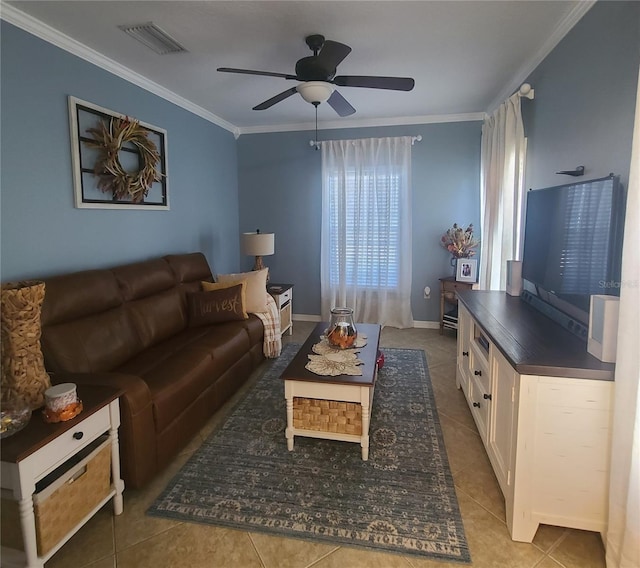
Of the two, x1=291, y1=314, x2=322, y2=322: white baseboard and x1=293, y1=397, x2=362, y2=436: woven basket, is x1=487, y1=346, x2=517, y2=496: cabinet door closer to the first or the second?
x1=293, y1=397, x2=362, y2=436: woven basket

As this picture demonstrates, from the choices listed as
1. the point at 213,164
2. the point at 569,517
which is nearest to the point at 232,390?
the point at 569,517

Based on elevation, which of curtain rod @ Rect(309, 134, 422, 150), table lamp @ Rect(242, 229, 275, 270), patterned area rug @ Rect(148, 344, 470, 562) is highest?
curtain rod @ Rect(309, 134, 422, 150)

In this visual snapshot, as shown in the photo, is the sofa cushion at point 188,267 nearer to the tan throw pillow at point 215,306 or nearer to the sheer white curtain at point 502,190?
the tan throw pillow at point 215,306

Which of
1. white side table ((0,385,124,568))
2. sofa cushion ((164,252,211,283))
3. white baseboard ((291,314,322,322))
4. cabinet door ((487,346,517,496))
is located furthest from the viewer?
white baseboard ((291,314,322,322))

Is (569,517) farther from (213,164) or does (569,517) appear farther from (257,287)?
(213,164)

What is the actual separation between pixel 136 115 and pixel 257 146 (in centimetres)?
201

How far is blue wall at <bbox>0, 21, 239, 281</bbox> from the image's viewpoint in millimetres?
2301

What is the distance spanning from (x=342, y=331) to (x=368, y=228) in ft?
8.09

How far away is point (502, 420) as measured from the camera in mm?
1924

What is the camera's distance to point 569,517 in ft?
5.51

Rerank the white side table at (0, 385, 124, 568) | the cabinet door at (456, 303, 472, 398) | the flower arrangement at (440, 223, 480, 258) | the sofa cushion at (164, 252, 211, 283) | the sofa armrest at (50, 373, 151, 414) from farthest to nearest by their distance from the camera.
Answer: the flower arrangement at (440, 223, 480, 258) < the sofa cushion at (164, 252, 211, 283) < the cabinet door at (456, 303, 472, 398) < the sofa armrest at (50, 373, 151, 414) < the white side table at (0, 385, 124, 568)

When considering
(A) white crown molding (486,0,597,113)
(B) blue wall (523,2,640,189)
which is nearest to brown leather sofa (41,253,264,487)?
(B) blue wall (523,2,640,189)

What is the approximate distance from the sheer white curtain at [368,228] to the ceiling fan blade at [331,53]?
237 cm

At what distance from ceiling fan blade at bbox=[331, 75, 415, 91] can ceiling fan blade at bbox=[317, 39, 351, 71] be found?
109 mm
